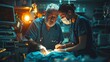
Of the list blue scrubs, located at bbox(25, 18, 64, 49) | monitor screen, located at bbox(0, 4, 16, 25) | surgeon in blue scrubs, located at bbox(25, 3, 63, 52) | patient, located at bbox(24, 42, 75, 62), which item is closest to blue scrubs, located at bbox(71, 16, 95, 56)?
patient, located at bbox(24, 42, 75, 62)

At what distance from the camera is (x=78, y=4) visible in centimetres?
1605

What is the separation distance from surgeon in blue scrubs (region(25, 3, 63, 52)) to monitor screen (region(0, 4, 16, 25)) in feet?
8.83

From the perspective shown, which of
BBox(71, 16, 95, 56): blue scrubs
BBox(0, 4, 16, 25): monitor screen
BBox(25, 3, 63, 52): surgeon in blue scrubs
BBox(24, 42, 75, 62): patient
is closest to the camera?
BBox(24, 42, 75, 62): patient

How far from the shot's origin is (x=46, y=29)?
6.09m

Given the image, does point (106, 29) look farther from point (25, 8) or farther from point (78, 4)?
point (25, 8)

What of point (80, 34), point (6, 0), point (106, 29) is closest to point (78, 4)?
point (106, 29)

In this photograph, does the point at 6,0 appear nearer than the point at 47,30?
No

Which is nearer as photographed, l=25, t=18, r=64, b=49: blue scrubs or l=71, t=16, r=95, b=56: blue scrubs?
l=71, t=16, r=95, b=56: blue scrubs

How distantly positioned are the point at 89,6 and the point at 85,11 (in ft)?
2.07

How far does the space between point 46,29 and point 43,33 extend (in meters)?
0.14

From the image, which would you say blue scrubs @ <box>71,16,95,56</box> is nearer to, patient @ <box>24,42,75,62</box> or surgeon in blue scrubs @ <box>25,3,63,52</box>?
patient @ <box>24,42,75,62</box>

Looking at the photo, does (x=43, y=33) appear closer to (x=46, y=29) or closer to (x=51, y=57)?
(x=46, y=29)

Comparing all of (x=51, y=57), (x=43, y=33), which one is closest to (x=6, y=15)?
(x=43, y=33)

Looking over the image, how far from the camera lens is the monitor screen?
27.3 feet
